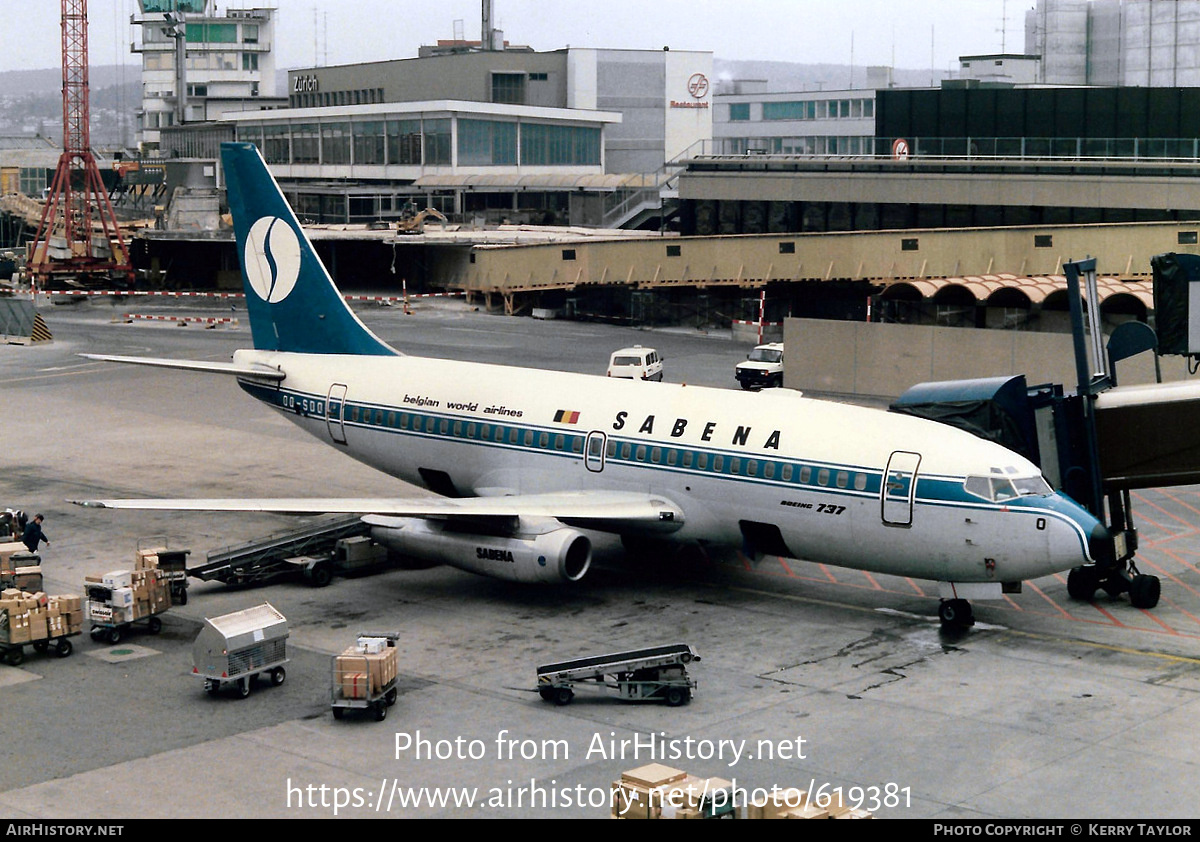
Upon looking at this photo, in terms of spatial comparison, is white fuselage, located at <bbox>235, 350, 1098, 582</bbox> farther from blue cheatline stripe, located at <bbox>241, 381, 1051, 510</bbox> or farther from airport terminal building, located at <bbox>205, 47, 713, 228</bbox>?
airport terminal building, located at <bbox>205, 47, 713, 228</bbox>

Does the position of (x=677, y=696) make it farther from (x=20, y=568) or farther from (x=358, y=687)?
(x=20, y=568)

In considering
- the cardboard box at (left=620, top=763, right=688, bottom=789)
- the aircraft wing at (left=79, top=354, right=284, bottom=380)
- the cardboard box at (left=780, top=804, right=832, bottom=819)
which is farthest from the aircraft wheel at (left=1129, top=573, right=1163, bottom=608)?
the aircraft wing at (left=79, top=354, right=284, bottom=380)

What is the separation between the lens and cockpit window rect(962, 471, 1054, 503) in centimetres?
3203

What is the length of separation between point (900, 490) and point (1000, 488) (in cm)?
219

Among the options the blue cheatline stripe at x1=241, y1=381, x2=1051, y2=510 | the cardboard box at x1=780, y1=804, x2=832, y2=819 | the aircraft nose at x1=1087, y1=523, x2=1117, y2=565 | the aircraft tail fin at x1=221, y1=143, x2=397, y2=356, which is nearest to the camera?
the cardboard box at x1=780, y1=804, x2=832, y2=819

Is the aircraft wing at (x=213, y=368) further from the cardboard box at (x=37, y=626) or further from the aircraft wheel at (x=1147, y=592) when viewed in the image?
the aircraft wheel at (x=1147, y=592)

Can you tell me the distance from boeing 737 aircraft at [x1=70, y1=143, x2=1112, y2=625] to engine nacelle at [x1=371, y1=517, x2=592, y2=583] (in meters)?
0.05

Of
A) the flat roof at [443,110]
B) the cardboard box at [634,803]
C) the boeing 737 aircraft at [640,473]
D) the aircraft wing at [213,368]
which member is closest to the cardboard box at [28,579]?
the boeing 737 aircraft at [640,473]

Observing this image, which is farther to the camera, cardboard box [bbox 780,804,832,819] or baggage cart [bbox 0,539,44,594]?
baggage cart [bbox 0,539,44,594]

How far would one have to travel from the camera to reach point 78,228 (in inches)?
5044

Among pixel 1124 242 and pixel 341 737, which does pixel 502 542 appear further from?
pixel 1124 242

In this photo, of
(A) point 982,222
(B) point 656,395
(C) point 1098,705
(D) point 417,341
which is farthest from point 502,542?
(A) point 982,222

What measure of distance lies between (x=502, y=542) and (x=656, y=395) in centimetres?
579

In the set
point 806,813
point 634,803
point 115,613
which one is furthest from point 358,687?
point 806,813
